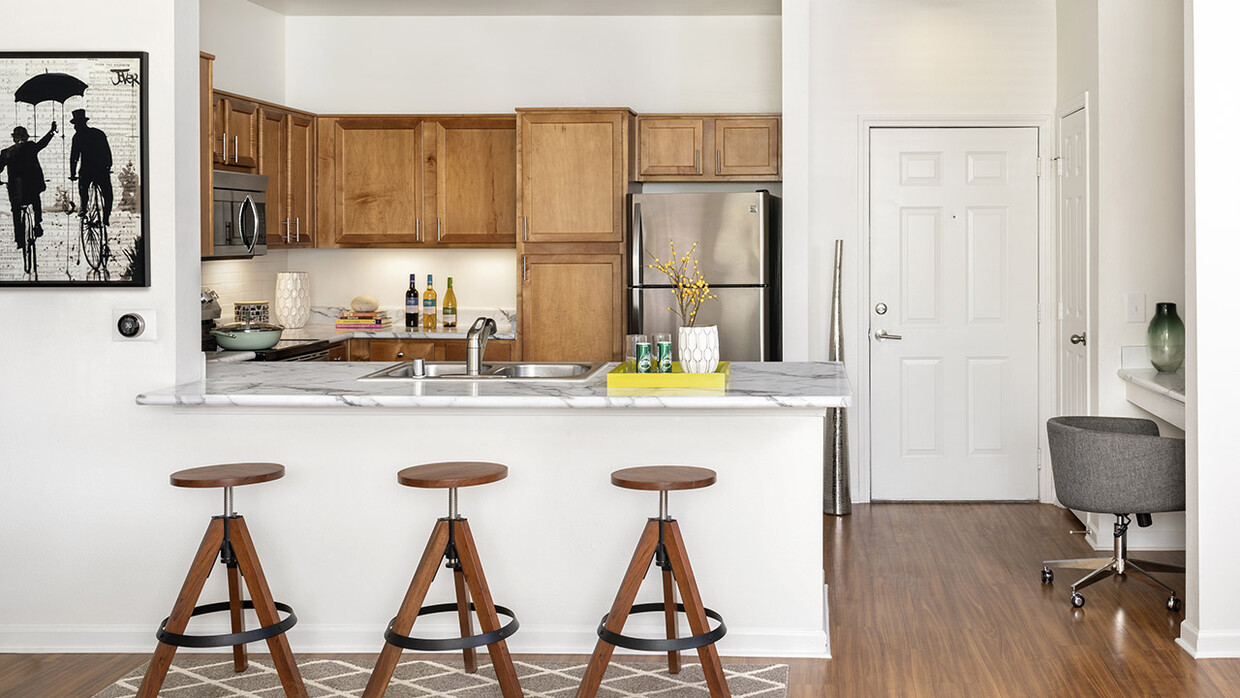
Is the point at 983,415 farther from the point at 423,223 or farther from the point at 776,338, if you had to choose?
the point at 423,223

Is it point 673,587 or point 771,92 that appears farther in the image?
point 771,92

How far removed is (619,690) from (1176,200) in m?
3.23

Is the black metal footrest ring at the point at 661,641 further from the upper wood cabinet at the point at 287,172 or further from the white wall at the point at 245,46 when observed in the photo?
the white wall at the point at 245,46

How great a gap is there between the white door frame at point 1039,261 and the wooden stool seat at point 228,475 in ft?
11.1

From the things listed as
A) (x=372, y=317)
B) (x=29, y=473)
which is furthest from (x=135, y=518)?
(x=372, y=317)

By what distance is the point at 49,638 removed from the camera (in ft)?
12.0

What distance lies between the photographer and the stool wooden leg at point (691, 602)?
10.1ft

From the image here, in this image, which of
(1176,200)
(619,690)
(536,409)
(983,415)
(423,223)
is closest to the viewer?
(619,690)

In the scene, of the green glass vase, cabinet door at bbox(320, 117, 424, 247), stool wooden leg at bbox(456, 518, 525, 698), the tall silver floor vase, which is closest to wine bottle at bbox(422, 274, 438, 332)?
cabinet door at bbox(320, 117, 424, 247)

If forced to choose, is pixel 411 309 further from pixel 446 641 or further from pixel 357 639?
pixel 446 641

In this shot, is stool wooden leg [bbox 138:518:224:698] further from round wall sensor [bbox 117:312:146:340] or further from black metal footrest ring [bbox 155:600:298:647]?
round wall sensor [bbox 117:312:146:340]

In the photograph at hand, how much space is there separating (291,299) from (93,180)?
3088mm

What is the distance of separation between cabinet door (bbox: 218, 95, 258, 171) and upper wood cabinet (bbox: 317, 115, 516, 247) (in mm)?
623

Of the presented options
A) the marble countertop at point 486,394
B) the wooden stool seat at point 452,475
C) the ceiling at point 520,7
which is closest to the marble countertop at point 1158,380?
the marble countertop at point 486,394
